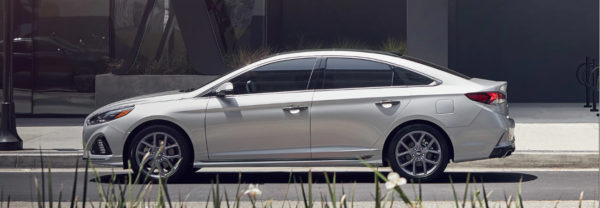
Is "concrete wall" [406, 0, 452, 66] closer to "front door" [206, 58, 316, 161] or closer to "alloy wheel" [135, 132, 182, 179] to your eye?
"front door" [206, 58, 316, 161]

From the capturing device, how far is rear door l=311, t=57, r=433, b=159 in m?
11.0

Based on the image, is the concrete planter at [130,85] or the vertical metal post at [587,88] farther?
the vertical metal post at [587,88]

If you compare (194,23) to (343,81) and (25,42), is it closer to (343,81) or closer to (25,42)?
(25,42)

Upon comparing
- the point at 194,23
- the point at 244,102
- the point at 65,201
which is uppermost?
the point at 194,23

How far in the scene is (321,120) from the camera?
1104cm

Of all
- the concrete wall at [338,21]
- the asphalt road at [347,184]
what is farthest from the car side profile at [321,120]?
Answer: the concrete wall at [338,21]

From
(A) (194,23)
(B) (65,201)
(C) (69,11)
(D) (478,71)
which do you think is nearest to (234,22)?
(A) (194,23)

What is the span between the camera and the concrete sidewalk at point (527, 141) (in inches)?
508

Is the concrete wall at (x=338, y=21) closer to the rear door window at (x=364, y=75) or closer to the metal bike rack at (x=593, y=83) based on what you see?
the metal bike rack at (x=593, y=83)

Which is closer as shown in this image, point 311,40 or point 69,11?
point 69,11

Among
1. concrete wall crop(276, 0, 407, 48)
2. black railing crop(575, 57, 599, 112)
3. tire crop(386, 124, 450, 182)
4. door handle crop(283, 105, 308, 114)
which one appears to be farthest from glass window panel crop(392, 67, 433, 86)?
concrete wall crop(276, 0, 407, 48)

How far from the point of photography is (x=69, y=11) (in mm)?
20562

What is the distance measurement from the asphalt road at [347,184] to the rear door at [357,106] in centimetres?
39

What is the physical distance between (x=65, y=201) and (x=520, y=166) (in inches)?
229
